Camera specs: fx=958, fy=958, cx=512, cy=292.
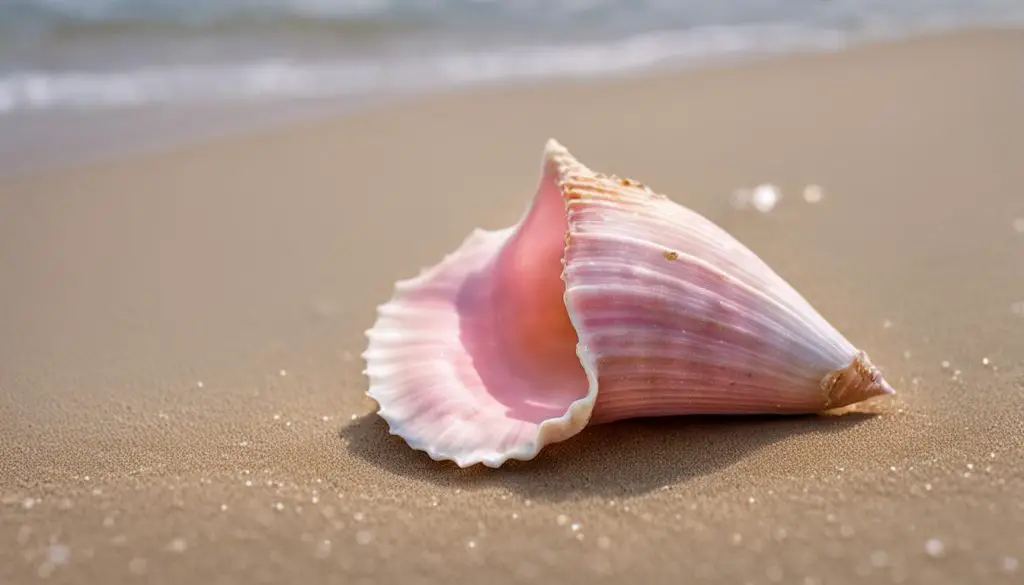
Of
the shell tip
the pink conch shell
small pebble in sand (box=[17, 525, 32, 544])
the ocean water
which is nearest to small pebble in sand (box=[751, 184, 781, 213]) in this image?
the pink conch shell

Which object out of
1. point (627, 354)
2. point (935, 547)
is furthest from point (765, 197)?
point (935, 547)

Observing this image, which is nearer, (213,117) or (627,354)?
(627,354)

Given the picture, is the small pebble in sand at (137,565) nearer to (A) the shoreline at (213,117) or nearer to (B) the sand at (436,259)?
(B) the sand at (436,259)

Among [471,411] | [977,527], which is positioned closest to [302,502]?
[471,411]

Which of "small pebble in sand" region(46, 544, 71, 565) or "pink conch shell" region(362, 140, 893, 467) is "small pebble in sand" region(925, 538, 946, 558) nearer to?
"pink conch shell" region(362, 140, 893, 467)

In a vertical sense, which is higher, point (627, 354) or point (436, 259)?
point (627, 354)

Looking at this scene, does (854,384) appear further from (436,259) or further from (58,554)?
(58,554)
